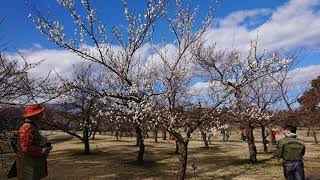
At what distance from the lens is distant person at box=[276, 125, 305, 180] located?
10922 mm

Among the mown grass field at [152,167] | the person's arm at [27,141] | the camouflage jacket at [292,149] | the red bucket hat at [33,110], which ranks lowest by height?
the mown grass field at [152,167]

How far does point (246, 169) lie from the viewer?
19781 mm

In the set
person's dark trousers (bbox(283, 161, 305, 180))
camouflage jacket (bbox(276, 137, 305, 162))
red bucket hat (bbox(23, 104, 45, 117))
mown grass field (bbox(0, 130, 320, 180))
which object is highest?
red bucket hat (bbox(23, 104, 45, 117))

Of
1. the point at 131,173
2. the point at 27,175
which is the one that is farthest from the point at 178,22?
the point at 131,173

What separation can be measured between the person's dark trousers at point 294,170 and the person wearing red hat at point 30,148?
666 centimetres

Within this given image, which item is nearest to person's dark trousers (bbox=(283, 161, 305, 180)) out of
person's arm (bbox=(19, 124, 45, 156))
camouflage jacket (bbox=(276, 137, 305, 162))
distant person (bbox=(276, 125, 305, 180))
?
distant person (bbox=(276, 125, 305, 180))

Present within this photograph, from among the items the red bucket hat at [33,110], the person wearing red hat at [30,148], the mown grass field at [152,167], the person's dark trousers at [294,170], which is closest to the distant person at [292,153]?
the person's dark trousers at [294,170]

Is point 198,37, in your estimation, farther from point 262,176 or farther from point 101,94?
point 262,176

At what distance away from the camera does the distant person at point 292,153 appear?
10.9 m

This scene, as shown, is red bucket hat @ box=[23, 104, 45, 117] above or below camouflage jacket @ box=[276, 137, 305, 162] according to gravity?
above

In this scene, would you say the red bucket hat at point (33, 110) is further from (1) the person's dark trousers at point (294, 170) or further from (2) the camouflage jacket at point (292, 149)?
(1) the person's dark trousers at point (294, 170)

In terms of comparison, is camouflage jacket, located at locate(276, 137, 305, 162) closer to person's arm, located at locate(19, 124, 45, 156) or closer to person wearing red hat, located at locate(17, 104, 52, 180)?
person wearing red hat, located at locate(17, 104, 52, 180)

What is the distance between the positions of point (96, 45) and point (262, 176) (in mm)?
9561

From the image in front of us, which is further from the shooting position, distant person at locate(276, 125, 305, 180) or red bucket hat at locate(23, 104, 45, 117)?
distant person at locate(276, 125, 305, 180)
